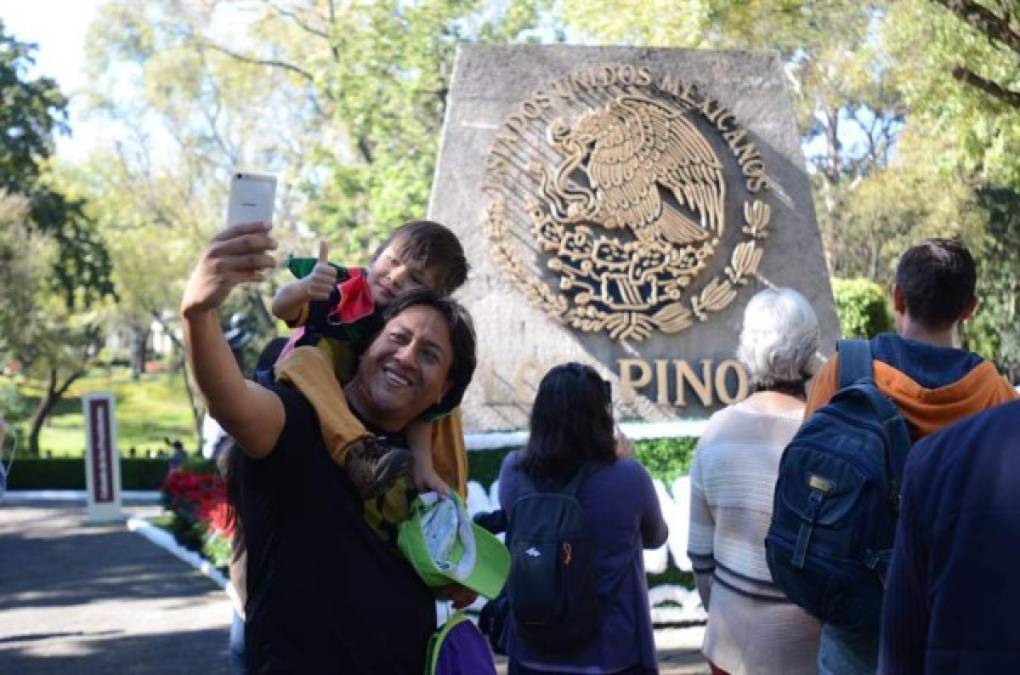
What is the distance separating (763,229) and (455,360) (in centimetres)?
763

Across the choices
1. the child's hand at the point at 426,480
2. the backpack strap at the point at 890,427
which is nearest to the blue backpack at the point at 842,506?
the backpack strap at the point at 890,427

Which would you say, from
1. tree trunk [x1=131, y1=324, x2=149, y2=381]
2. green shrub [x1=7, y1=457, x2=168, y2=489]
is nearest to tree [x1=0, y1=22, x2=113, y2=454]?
green shrub [x1=7, y1=457, x2=168, y2=489]

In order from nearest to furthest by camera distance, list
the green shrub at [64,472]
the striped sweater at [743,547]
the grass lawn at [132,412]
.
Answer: the striped sweater at [743,547], the green shrub at [64,472], the grass lawn at [132,412]

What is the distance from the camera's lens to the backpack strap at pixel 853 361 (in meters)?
3.37

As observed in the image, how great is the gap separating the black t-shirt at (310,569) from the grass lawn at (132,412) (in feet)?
151

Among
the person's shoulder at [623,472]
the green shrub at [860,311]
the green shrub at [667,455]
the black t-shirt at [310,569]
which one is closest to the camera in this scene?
the black t-shirt at [310,569]

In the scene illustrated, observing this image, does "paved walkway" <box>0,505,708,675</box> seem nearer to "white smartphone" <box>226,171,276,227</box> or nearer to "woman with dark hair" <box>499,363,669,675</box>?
"woman with dark hair" <box>499,363,669,675</box>

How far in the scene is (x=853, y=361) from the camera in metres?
3.41

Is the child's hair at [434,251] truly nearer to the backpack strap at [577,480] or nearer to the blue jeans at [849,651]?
the backpack strap at [577,480]

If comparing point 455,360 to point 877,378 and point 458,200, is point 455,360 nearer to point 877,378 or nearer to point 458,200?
point 877,378

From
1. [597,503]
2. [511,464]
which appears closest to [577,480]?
[597,503]

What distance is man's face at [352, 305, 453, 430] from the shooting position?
2762 millimetres

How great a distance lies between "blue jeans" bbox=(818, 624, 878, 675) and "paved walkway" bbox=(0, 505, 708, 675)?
4.50 meters

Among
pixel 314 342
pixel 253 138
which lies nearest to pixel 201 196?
pixel 253 138
